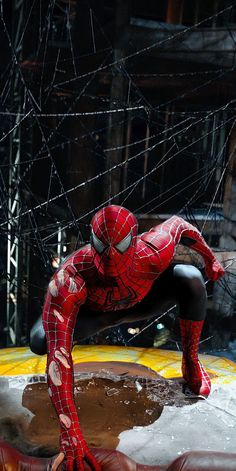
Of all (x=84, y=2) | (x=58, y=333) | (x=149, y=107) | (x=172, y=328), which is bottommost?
(x=172, y=328)

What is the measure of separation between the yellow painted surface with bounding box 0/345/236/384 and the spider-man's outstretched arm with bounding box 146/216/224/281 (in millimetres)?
497

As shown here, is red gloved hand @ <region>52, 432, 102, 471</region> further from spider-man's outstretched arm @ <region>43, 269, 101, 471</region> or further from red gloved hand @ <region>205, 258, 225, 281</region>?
red gloved hand @ <region>205, 258, 225, 281</region>

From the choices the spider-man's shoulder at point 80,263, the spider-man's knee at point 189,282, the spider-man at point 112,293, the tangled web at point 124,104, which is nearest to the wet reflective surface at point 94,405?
the spider-man at point 112,293

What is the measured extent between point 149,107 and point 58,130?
650 mm

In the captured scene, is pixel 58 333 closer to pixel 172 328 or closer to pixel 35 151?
pixel 35 151

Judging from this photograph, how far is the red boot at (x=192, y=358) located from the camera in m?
1.58

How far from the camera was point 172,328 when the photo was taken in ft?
12.3

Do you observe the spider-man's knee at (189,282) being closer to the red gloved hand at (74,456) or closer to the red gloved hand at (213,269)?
the red gloved hand at (213,269)

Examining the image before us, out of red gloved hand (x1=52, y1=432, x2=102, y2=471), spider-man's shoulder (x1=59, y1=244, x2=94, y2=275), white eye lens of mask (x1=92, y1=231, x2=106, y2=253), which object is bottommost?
red gloved hand (x1=52, y1=432, x2=102, y2=471)

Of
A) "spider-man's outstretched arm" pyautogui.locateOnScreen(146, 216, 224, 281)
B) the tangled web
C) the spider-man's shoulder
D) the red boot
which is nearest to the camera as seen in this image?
the spider-man's shoulder

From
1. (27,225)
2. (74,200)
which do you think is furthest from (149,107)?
(27,225)

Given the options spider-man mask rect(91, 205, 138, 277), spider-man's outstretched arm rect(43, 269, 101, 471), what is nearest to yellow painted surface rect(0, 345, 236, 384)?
spider-man's outstretched arm rect(43, 269, 101, 471)

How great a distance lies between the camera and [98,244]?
1.18m

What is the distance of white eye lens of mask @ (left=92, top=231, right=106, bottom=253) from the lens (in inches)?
46.2
